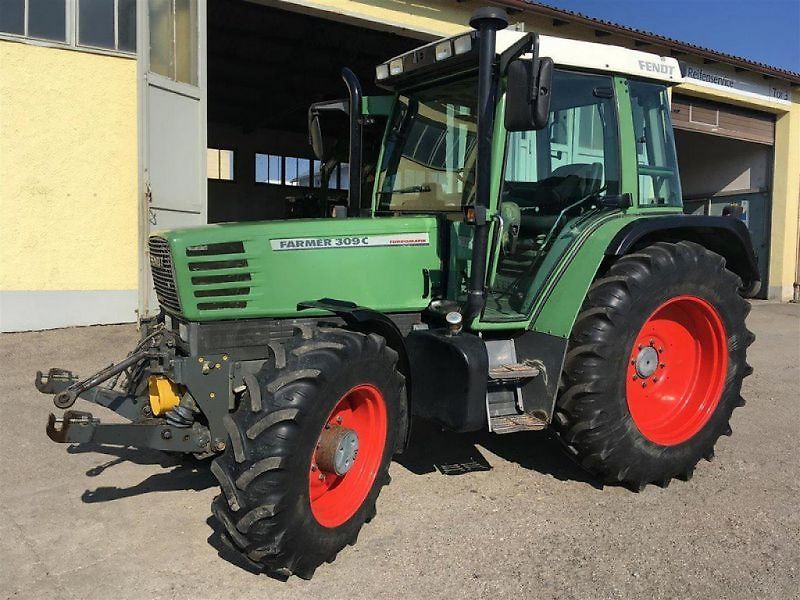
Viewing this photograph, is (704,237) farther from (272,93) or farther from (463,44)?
(272,93)

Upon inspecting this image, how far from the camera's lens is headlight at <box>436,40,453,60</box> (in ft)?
12.2

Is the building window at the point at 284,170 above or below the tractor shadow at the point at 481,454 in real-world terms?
above

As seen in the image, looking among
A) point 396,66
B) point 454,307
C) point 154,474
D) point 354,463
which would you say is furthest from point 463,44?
point 154,474

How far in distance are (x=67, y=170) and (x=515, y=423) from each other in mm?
6323

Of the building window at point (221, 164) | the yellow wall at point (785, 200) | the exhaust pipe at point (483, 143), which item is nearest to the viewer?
the exhaust pipe at point (483, 143)

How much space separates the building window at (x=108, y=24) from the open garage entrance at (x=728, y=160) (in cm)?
944

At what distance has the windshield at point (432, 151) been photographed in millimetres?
3875

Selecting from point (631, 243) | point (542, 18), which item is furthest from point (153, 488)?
point (542, 18)

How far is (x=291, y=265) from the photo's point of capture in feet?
11.4

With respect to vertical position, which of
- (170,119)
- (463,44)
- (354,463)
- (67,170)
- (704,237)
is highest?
(170,119)

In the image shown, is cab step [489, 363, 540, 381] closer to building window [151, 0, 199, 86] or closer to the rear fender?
the rear fender

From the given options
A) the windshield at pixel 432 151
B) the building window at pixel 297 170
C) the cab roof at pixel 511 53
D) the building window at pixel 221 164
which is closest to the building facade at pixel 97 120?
the windshield at pixel 432 151

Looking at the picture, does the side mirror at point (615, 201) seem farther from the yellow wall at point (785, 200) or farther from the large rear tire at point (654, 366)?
the yellow wall at point (785, 200)

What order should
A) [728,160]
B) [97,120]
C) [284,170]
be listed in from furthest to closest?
[284,170] < [728,160] < [97,120]
